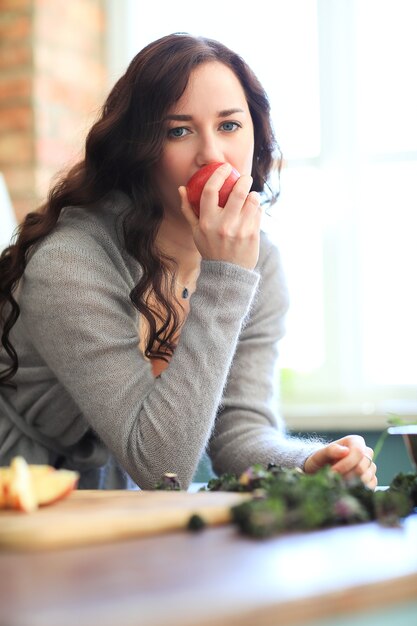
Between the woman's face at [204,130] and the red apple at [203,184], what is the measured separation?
0.14 ft

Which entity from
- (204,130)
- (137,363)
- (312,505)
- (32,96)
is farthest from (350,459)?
(32,96)

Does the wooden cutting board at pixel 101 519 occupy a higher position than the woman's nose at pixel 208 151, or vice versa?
the woman's nose at pixel 208 151

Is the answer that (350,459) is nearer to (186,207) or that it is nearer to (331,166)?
(186,207)


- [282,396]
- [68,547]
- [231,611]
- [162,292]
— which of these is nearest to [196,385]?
[162,292]

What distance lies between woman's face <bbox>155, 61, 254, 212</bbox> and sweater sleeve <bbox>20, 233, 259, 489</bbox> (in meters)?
0.25

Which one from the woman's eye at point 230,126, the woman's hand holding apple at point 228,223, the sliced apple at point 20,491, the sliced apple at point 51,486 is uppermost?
the woman's eye at point 230,126

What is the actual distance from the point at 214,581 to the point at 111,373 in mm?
812

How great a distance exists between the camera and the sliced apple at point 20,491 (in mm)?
868

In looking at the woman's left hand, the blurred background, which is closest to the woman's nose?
the woman's left hand

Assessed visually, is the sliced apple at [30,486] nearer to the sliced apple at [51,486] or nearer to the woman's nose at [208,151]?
the sliced apple at [51,486]

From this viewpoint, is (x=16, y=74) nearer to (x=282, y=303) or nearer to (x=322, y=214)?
(x=322, y=214)

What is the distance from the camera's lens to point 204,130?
5.19 ft

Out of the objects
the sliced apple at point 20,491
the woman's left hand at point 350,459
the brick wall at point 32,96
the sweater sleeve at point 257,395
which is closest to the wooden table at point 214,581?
the sliced apple at point 20,491

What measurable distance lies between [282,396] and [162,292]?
176cm
